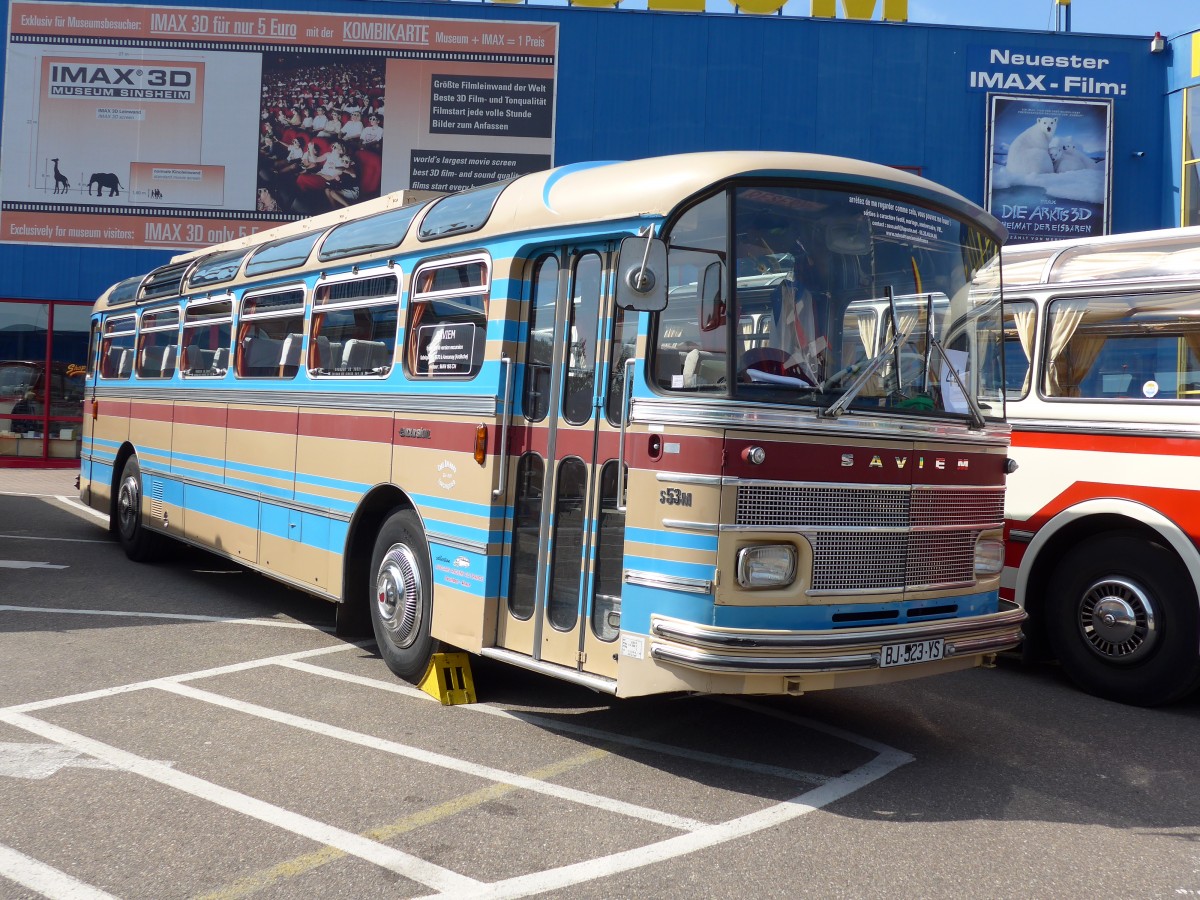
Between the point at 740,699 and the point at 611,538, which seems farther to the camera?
the point at 740,699

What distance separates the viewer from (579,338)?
5.91 metres

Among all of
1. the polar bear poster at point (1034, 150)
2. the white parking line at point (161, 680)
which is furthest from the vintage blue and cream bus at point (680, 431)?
the polar bear poster at point (1034, 150)

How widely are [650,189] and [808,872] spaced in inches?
124

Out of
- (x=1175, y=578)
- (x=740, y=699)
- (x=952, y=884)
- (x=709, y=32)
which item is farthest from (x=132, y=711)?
(x=709, y=32)

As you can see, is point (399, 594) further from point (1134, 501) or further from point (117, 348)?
point (117, 348)

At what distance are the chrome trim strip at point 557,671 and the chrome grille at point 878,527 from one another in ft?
3.57

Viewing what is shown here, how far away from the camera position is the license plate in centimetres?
532

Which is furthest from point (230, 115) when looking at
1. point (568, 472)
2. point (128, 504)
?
point (568, 472)

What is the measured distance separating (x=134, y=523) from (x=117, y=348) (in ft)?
8.03

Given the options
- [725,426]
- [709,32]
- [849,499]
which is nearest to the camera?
[725,426]

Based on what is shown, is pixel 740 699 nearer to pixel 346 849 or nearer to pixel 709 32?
pixel 346 849

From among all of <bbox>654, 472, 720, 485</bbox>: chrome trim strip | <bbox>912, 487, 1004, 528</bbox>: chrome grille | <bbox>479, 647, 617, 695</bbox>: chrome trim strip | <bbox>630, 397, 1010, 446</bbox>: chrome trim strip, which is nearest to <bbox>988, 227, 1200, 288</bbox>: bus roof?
<bbox>912, 487, 1004, 528</bbox>: chrome grille

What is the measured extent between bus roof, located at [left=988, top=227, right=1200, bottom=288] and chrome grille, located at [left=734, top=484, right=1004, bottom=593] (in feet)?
8.27

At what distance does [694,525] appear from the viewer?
16.6 ft
